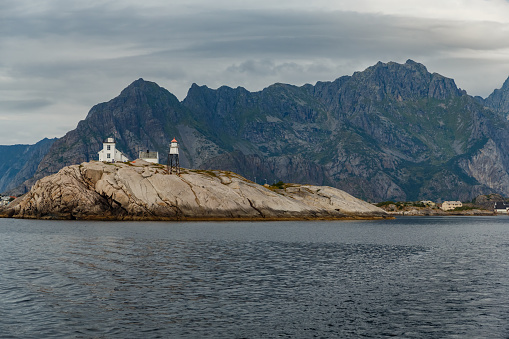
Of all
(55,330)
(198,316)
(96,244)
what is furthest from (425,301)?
(96,244)

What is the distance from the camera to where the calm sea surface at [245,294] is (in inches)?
1359

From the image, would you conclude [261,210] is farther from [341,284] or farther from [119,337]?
[119,337]

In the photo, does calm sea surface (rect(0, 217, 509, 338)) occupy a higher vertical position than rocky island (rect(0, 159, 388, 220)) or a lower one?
lower

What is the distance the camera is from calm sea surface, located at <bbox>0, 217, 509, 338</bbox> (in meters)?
34.5

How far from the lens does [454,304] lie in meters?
43.2

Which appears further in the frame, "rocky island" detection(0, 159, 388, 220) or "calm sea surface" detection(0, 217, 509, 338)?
"rocky island" detection(0, 159, 388, 220)

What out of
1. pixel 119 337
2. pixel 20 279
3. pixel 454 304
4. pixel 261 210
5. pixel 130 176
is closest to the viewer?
pixel 119 337

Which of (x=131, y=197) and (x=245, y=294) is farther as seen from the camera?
(x=131, y=197)

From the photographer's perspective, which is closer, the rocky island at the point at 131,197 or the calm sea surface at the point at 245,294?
the calm sea surface at the point at 245,294

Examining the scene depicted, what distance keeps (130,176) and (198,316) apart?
5831 inches

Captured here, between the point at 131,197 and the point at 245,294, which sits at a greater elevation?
the point at 131,197

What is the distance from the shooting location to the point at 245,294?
4597cm

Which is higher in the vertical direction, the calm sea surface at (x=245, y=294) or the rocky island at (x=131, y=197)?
the rocky island at (x=131, y=197)

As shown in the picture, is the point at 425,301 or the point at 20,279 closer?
the point at 425,301
